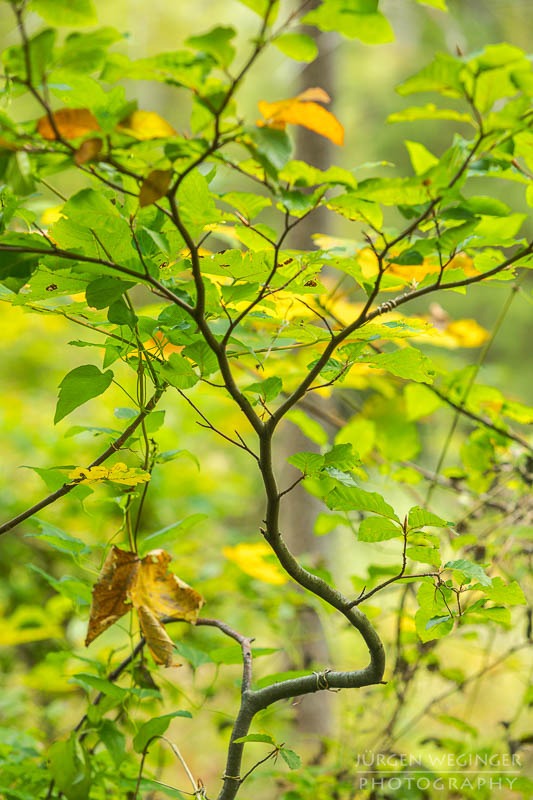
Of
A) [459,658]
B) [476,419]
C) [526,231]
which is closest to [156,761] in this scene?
[476,419]

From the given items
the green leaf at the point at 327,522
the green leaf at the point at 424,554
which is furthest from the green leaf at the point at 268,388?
the green leaf at the point at 327,522

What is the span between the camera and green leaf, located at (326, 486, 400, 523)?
1.75ft

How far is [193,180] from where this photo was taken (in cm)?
45

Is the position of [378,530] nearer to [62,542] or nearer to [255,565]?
[62,542]

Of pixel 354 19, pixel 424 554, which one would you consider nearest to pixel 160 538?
pixel 424 554

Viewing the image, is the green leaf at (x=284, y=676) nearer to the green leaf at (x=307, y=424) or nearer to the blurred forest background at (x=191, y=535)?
the blurred forest background at (x=191, y=535)

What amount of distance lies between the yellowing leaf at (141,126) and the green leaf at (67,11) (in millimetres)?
62

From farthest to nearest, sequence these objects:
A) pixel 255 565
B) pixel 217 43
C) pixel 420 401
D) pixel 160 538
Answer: pixel 255 565, pixel 420 401, pixel 160 538, pixel 217 43

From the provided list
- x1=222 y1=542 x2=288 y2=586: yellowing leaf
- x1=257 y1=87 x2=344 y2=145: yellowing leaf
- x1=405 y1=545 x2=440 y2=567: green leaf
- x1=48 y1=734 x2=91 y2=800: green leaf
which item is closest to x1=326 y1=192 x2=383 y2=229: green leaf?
x1=257 y1=87 x2=344 y2=145: yellowing leaf

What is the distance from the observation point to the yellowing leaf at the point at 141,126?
1.20ft

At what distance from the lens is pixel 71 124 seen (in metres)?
0.37

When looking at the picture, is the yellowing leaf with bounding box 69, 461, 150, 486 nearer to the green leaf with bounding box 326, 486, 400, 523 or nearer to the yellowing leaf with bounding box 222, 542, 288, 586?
the green leaf with bounding box 326, 486, 400, 523

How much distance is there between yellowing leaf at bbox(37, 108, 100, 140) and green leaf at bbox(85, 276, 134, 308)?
114mm

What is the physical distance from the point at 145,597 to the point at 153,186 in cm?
42
